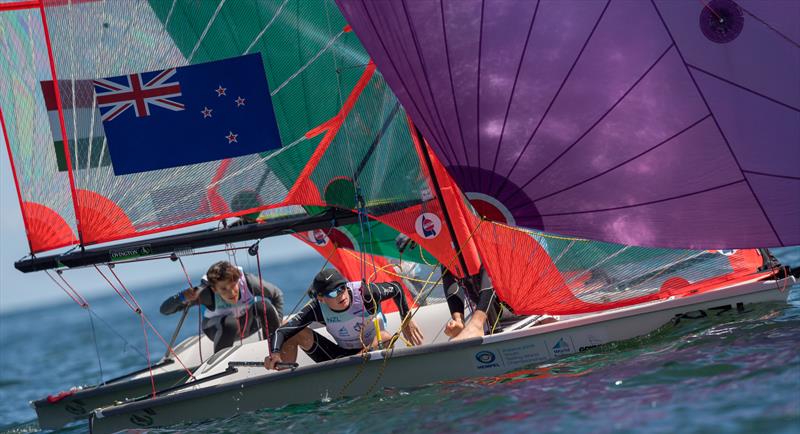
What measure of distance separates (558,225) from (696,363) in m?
1.13

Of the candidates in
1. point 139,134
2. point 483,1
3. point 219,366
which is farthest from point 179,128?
point 483,1

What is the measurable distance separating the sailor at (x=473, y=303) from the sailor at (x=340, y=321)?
26 centimetres

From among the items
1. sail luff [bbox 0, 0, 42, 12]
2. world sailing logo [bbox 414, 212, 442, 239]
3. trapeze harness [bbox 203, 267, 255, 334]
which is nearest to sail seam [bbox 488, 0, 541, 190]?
world sailing logo [bbox 414, 212, 442, 239]

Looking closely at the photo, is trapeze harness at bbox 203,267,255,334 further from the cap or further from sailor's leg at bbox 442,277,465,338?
sailor's leg at bbox 442,277,465,338

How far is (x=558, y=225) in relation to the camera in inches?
211

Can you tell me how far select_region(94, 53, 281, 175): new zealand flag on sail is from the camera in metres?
6.16

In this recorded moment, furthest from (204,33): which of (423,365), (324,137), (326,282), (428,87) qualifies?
(423,365)

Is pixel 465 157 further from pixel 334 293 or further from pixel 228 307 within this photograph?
pixel 228 307

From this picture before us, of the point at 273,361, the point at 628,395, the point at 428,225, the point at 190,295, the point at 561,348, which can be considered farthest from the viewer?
the point at 190,295

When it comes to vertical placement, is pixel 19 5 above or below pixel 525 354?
above

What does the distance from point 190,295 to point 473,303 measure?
7.62ft

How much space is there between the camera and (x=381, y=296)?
592cm

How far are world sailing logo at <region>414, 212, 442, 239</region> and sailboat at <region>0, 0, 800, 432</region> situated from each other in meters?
0.01

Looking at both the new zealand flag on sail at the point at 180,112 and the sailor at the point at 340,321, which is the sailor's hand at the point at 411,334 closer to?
the sailor at the point at 340,321
